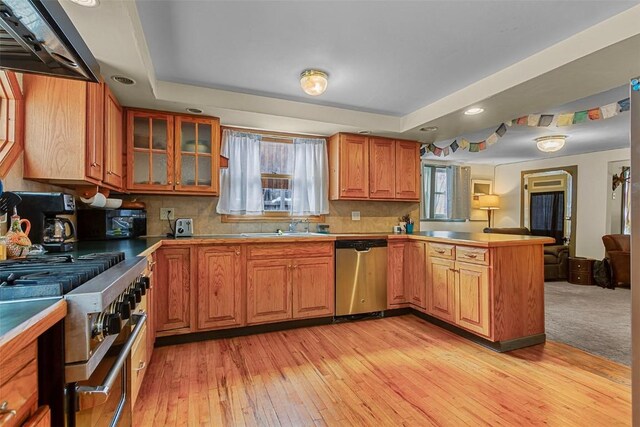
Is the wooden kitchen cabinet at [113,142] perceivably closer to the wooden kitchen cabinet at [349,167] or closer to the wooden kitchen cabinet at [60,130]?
the wooden kitchen cabinet at [60,130]

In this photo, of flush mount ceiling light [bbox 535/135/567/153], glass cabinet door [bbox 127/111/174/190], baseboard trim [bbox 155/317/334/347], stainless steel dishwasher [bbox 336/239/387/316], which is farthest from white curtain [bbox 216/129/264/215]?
flush mount ceiling light [bbox 535/135/567/153]

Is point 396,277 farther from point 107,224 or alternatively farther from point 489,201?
point 489,201

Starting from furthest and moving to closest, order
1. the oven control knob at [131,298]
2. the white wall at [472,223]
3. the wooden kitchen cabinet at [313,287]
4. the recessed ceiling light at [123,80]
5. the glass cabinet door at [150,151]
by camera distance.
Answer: the white wall at [472,223], the wooden kitchen cabinet at [313,287], the glass cabinet door at [150,151], the recessed ceiling light at [123,80], the oven control knob at [131,298]

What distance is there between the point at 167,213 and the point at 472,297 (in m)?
3.01

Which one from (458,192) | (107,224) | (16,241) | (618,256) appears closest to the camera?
(16,241)

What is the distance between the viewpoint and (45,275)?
1029mm

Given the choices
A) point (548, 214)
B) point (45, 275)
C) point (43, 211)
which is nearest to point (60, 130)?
point (43, 211)

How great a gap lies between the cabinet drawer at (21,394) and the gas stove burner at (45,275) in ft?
0.68

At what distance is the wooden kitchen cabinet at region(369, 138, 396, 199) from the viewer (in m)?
3.87

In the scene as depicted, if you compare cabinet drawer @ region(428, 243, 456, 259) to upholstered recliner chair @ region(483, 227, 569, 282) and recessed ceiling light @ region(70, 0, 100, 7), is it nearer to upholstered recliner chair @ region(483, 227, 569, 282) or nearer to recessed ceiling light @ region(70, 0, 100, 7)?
recessed ceiling light @ region(70, 0, 100, 7)

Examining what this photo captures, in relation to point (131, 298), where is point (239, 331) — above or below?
below

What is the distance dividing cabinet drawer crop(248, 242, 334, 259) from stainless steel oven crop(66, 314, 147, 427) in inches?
59.2

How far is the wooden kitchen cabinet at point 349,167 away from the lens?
3748 millimetres

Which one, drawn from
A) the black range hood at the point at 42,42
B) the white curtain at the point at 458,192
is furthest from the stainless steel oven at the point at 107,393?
the white curtain at the point at 458,192
